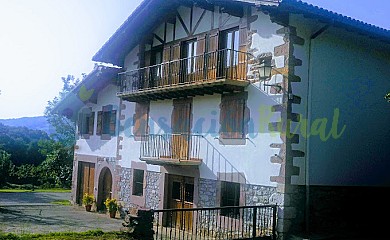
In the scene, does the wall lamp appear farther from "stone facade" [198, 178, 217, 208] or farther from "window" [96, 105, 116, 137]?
"window" [96, 105, 116, 137]

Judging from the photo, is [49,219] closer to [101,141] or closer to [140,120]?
[101,141]

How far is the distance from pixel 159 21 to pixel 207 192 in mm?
6941

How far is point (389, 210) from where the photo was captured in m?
13.5

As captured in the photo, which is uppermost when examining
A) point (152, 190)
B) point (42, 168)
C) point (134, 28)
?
point (134, 28)

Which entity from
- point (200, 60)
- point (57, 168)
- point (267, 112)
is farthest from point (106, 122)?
point (57, 168)

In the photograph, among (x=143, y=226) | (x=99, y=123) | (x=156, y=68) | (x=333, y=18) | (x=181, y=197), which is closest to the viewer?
(x=143, y=226)

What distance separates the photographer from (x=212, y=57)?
44.7ft

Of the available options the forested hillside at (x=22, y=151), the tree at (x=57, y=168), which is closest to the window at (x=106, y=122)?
the tree at (x=57, y=168)

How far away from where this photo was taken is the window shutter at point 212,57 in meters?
A: 13.4

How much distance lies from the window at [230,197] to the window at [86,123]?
1003cm

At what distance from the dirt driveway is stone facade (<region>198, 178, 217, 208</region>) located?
10.0ft

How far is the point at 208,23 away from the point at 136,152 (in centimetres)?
589

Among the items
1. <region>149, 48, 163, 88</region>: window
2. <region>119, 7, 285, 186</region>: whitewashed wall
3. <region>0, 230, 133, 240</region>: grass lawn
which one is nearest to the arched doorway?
<region>149, 48, 163, 88</region>: window

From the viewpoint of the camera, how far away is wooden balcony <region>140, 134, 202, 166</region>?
13.9 metres
